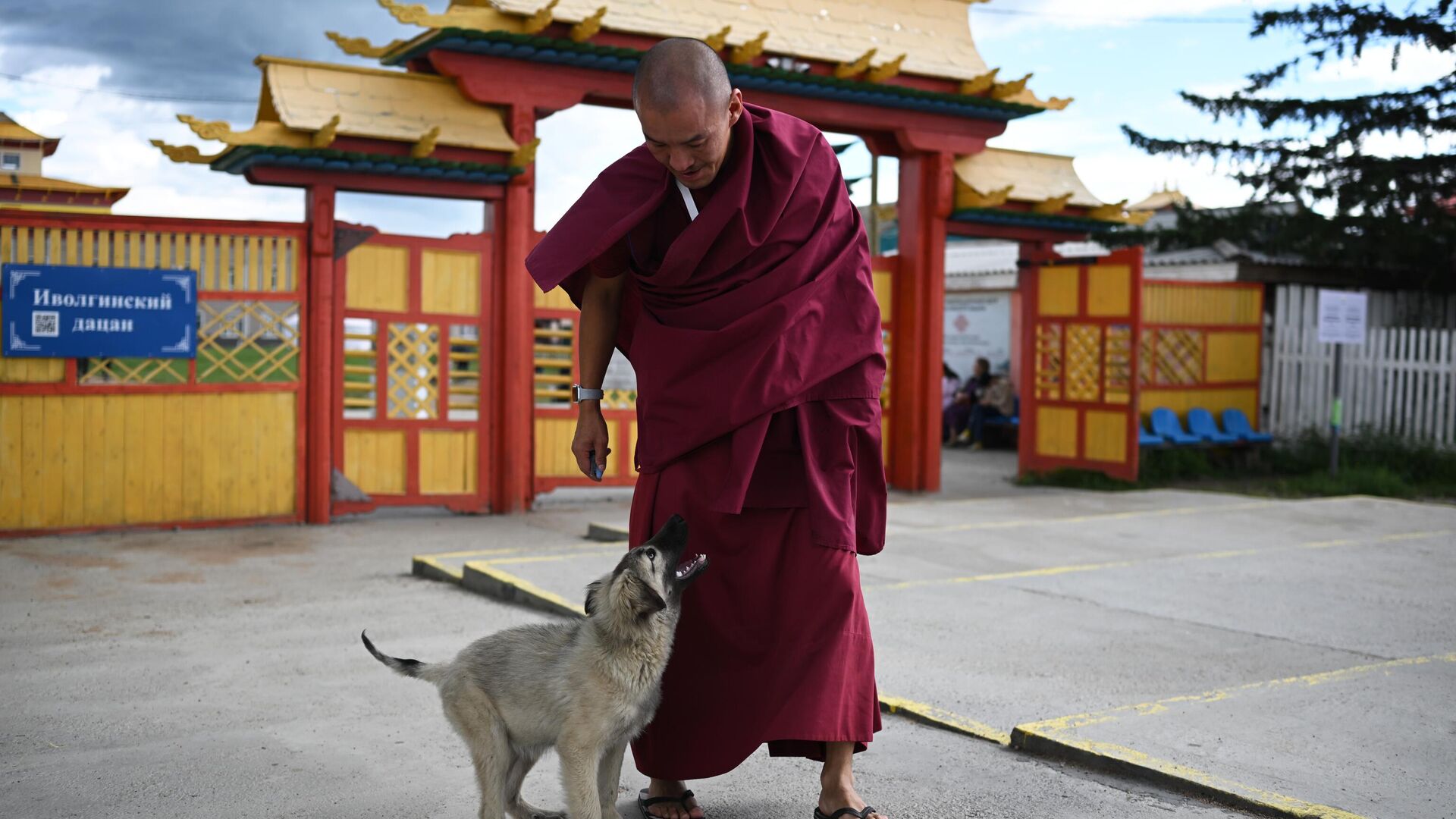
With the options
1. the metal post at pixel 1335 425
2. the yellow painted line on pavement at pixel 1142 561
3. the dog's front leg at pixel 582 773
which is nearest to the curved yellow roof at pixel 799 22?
the yellow painted line on pavement at pixel 1142 561

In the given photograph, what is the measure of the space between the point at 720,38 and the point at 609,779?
8.23 meters

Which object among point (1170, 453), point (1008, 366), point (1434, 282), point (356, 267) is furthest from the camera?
point (1008, 366)

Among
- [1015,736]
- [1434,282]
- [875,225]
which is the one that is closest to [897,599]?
[1015,736]

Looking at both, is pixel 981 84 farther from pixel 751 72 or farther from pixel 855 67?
pixel 751 72

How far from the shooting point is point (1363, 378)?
604 inches

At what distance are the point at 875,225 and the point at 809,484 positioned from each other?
21.8 metres

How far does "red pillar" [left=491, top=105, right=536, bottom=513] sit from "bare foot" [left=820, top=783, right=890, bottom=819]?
744cm

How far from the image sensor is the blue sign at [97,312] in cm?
873

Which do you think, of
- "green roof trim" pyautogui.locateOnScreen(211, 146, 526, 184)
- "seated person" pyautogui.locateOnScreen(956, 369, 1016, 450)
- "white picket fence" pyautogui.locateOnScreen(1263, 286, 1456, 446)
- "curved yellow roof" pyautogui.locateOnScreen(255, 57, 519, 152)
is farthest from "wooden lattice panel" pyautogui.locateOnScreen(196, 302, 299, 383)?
"white picket fence" pyautogui.locateOnScreen(1263, 286, 1456, 446)

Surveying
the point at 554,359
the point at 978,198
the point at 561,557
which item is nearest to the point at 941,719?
the point at 561,557

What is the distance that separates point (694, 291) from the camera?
331 centimetres

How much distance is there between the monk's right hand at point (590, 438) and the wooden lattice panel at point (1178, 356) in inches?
496

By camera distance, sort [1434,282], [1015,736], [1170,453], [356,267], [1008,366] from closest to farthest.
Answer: [1015,736]
[356,267]
[1170,453]
[1434,282]
[1008,366]

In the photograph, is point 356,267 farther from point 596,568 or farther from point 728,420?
point 728,420
